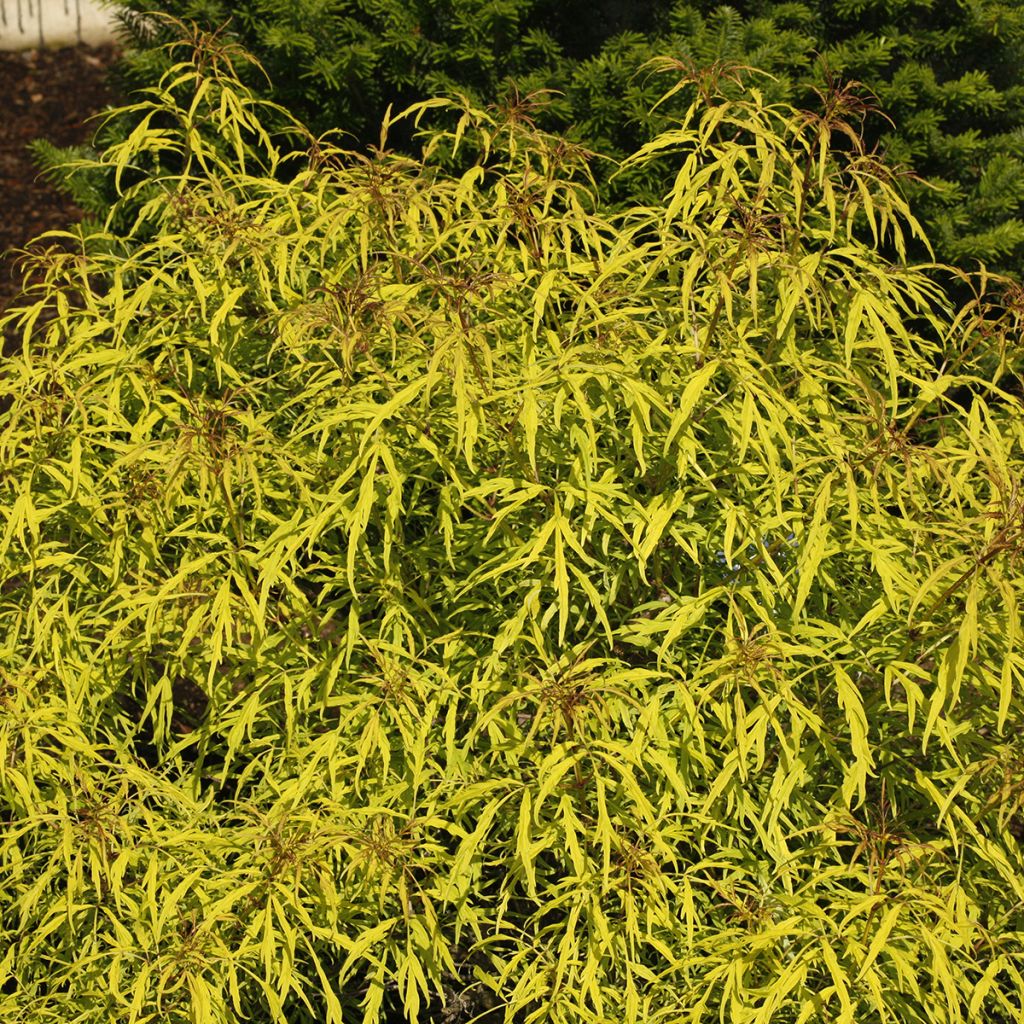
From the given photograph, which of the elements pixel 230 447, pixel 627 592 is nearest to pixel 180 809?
pixel 230 447

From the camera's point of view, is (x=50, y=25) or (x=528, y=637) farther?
(x=50, y=25)

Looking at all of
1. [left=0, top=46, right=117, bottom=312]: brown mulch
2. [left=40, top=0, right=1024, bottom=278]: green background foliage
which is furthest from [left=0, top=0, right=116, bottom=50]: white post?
[left=40, top=0, right=1024, bottom=278]: green background foliage

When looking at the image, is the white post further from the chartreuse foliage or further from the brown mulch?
the chartreuse foliage

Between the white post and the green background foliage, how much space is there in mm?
4453

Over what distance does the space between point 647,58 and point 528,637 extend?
2.23 metres

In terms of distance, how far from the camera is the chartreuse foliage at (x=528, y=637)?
6.29 ft

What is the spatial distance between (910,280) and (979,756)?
0.83m

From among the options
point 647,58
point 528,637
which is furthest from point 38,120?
point 528,637

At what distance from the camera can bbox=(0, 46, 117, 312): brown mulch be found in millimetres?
6453

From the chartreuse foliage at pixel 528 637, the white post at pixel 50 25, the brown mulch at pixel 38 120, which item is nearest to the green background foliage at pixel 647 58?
the chartreuse foliage at pixel 528 637

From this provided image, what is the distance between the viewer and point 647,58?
3.74m

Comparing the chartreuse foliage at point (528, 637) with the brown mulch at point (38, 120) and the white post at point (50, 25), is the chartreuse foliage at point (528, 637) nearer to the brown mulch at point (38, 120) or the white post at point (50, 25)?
the brown mulch at point (38, 120)

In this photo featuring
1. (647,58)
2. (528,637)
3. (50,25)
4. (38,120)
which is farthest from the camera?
(50,25)

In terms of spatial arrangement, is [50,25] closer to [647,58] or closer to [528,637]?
[647,58]
